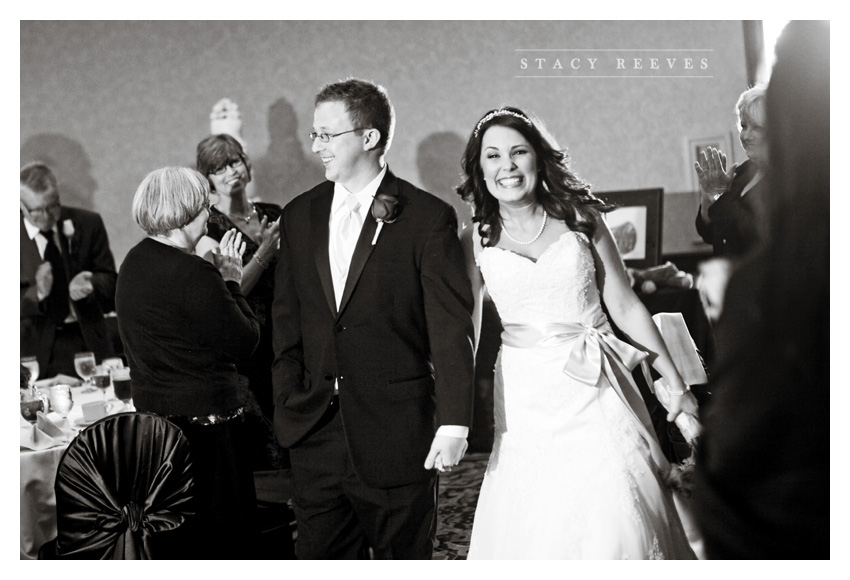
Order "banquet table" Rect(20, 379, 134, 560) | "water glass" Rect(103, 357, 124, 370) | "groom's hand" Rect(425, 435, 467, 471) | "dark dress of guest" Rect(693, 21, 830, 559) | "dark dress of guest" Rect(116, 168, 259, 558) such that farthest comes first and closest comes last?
1. "water glass" Rect(103, 357, 124, 370)
2. "banquet table" Rect(20, 379, 134, 560)
3. "dark dress of guest" Rect(116, 168, 259, 558)
4. "groom's hand" Rect(425, 435, 467, 471)
5. "dark dress of guest" Rect(693, 21, 830, 559)

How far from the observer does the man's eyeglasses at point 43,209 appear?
3.01 m

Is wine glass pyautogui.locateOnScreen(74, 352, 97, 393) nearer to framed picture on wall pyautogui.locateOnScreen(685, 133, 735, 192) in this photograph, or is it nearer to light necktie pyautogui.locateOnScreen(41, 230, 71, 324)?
light necktie pyautogui.locateOnScreen(41, 230, 71, 324)

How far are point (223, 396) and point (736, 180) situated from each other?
2112 mm

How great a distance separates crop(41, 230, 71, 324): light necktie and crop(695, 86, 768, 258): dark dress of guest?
247 cm

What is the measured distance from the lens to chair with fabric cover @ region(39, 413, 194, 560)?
8.74 ft

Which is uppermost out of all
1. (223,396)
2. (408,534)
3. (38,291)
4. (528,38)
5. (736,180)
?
(528,38)

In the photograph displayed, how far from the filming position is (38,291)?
9.87ft

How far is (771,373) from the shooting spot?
1322 millimetres

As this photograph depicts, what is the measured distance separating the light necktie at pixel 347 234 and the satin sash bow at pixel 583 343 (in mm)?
617
